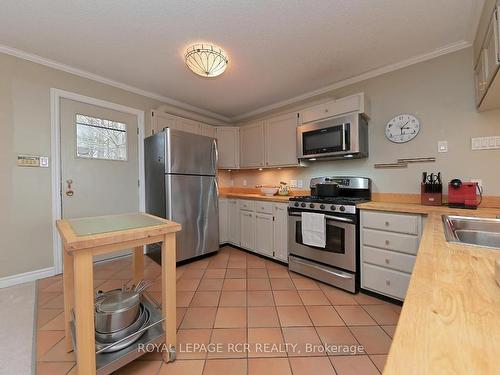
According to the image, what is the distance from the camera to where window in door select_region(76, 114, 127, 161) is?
2.73m

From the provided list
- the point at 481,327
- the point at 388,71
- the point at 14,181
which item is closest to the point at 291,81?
the point at 388,71

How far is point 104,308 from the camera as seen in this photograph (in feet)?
4.36

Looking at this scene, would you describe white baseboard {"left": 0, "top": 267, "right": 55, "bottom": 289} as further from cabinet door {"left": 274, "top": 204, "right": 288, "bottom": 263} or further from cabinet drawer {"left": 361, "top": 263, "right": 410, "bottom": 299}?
cabinet drawer {"left": 361, "top": 263, "right": 410, "bottom": 299}

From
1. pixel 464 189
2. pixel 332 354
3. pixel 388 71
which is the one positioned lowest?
pixel 332 354

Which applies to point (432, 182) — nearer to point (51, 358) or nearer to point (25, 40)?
point (51, 358)

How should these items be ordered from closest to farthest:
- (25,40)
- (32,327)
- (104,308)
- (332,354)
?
(104,308)
(332,354)
(32,327)
(25,40)

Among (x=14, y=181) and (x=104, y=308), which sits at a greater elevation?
(x=14, y=181)

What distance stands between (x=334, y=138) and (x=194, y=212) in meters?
2.07

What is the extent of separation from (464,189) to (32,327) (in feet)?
12.2

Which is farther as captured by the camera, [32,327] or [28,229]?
[28,229]

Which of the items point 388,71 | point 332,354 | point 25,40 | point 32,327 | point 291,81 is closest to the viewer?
point 332,354

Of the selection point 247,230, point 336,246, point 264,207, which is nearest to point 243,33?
point 264,207

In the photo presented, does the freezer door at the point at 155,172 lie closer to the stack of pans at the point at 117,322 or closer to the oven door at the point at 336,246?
the stack of pans at the point at 117,322

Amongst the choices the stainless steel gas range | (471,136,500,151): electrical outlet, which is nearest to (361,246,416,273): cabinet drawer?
the stainless steel gas range
